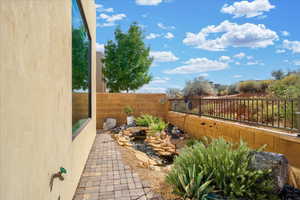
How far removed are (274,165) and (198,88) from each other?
12.3 m

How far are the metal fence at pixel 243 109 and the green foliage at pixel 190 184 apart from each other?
7.16ft

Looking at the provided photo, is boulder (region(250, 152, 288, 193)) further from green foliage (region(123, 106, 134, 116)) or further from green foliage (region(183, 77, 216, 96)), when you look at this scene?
green foliage (region(183, 77, 216, 96))

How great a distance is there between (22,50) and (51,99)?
1.76ft

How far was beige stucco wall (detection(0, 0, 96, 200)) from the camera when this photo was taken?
2.36ft

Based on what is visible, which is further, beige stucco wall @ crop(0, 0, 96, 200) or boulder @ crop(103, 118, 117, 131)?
boulder @ crop(103, 118, 117, 131)

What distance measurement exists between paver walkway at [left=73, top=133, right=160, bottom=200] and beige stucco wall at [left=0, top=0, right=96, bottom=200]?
76 cm

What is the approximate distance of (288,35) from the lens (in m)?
10.4

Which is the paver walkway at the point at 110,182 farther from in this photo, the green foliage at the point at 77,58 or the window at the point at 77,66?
the green foliage at the point at 77,58

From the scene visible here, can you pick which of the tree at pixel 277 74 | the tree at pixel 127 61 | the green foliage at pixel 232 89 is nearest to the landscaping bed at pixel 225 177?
the tree at pixel 127 61

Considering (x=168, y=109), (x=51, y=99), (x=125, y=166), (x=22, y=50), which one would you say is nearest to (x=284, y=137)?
(x=125, y=166)

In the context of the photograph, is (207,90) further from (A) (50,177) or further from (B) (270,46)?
(A) (50,177)

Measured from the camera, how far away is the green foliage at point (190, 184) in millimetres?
1811

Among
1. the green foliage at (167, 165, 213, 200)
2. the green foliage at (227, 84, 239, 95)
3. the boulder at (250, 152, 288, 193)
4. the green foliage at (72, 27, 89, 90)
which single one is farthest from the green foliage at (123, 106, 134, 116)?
the green foliage at (227, 84, 239, 95)

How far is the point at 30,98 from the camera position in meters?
0.95
